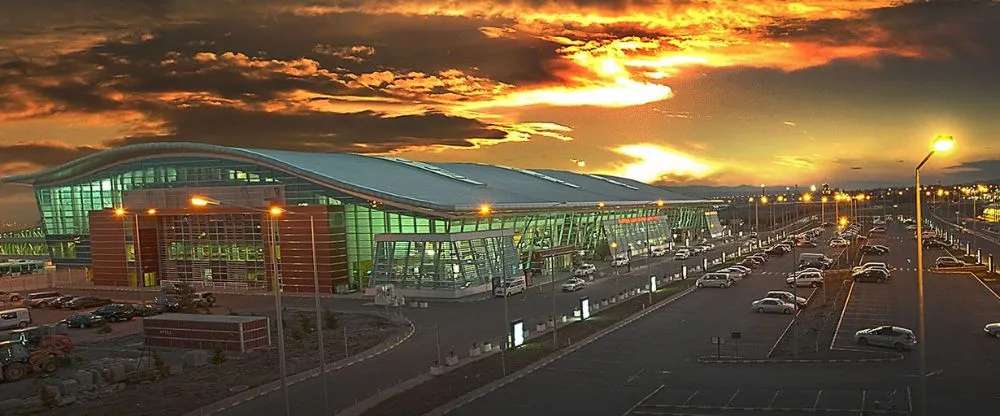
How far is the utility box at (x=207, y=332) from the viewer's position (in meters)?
40.2

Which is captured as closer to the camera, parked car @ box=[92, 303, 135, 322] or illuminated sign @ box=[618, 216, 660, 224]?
parked car @ box=[92, 303, 135, 322]

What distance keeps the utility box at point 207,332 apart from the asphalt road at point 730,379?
53.5ft

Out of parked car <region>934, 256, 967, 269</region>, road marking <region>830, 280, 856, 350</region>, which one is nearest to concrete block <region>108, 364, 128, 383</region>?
road marking <region>830, 280, 856, 350</region>

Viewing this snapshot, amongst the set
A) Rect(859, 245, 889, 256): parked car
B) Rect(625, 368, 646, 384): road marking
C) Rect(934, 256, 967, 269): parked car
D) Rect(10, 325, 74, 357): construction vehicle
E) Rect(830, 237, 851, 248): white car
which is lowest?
Rect(830, 237, 851, 248): white car

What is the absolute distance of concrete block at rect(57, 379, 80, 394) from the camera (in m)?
31.7

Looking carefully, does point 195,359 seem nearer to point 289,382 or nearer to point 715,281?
point 289,382

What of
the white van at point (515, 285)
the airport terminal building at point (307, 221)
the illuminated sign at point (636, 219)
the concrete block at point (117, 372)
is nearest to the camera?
the concrete block at point (117, 372)

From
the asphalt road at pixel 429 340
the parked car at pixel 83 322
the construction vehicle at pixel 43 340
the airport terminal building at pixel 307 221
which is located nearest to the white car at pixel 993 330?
the asphalt road at pixel 429 340

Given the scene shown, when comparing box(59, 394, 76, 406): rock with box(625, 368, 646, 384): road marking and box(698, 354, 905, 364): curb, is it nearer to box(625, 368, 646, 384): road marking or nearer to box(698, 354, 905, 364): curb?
box(625, 368, 646, 384): road marking

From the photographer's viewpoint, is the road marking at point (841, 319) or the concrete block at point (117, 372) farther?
the road marking at point (841, 319)

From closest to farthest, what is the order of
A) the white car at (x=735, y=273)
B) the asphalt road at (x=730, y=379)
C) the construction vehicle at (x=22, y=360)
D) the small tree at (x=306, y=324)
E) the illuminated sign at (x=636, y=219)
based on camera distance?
the asphalt road at (x=730, y=379) < the construction vehicle at (x=22, y=360) < the small tree at (x=306, y=324) < the white car at (x=735, y=273) < the illuminated sign at (x=636, y=219)

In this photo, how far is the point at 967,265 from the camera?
231 feet

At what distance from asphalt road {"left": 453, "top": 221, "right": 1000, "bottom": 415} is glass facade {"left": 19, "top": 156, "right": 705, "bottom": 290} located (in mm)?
22598

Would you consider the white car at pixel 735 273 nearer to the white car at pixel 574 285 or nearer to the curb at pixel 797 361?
the white car at pixel 574 285
